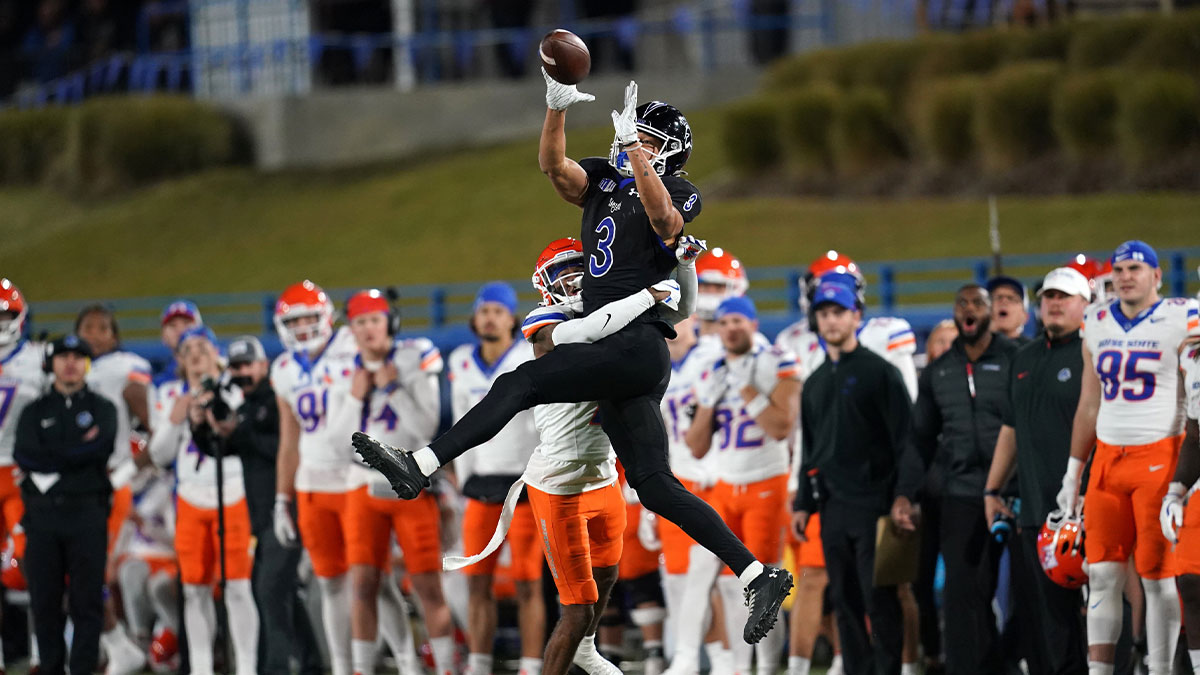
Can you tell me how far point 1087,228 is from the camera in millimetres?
20266

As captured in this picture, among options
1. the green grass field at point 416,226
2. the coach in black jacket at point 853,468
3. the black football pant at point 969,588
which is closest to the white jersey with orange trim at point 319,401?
the coach in black jacket at point 853,468

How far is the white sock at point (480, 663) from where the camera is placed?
996 centimetres

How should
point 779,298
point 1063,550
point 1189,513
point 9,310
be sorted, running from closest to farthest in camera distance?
point 1189,513 → point 1063,550 → point 9,310 → point 779,298

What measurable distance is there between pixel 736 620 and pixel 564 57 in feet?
13.5

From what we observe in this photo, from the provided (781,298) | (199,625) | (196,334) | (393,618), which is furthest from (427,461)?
(781,298)

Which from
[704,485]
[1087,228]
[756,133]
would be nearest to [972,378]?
[704,485]

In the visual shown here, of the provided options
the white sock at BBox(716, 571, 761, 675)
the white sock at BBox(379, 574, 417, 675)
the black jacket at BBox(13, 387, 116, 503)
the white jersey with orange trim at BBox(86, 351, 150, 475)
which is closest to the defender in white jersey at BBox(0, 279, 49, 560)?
the white jersey with orange trim at BBox(86, 351, 150, 475)

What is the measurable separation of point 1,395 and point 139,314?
16086mm

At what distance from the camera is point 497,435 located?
10.1 metres

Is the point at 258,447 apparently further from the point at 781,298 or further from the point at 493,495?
the point at 781,298

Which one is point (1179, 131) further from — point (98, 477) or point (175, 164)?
point (175, 164)

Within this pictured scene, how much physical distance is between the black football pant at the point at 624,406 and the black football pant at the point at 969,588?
2.50 m

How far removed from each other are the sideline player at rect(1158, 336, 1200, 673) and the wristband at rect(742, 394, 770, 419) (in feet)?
7.83

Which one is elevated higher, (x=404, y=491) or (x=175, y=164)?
(x=175, y=164)
